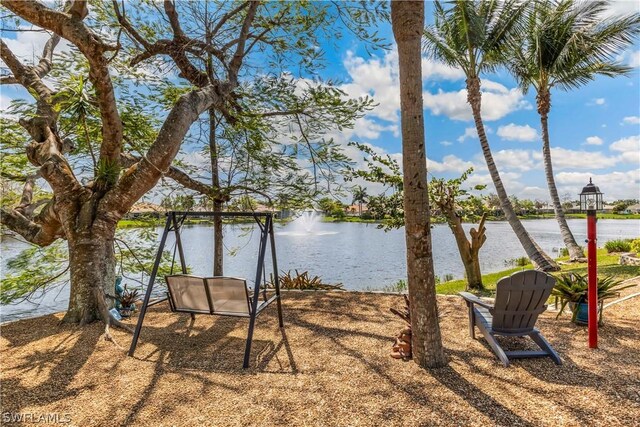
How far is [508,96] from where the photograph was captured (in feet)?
48.8

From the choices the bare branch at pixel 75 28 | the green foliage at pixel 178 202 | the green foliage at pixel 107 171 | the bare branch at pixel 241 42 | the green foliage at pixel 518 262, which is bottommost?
the green foliage at pixel 518 262

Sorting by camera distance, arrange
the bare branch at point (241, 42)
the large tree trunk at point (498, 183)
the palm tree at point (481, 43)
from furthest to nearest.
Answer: the large tree trunk at point (498, 183) < the palm tree at point (481, 43) < the bare branch at point (241, 42)

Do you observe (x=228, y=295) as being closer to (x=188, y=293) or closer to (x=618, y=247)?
(x=188, y=293)

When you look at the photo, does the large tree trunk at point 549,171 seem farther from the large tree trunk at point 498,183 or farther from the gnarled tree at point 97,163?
the gnarled tree at point 97,163

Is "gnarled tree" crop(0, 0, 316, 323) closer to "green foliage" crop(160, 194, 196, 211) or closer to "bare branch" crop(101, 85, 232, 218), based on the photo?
"bare branch" crop(101, 85, 232, 218)

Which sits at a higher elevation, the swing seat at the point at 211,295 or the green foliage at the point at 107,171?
→ the green foliage at the point at 107,171

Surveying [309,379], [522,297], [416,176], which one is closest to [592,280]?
[522,297]

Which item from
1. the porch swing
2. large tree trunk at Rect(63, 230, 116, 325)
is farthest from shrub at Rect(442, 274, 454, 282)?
large tree trunk at Rect(63, 230, 116, 325)

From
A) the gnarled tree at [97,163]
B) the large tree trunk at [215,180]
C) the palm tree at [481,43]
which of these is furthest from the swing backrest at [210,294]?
the palm tree at [481,43]

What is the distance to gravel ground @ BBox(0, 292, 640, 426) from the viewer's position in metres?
2.35

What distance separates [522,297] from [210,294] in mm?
3251

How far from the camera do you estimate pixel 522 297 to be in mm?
3344

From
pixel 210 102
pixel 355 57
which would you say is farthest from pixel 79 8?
pixel 355 57

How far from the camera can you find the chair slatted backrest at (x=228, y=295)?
3.59 m
